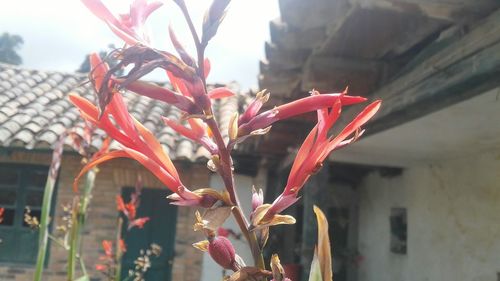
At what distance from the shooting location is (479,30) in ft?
5.55

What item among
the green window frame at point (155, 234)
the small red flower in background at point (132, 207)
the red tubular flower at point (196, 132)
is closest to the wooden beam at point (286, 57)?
the small red flower in background at point (132, 207)

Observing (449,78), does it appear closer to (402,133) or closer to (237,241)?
(402,133)

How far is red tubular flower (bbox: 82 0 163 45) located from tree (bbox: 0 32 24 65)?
1013 inches

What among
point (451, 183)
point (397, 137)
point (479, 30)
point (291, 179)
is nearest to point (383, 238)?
point (451, 183)

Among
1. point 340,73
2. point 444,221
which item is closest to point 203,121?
point 340,73

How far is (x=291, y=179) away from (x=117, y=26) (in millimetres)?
253

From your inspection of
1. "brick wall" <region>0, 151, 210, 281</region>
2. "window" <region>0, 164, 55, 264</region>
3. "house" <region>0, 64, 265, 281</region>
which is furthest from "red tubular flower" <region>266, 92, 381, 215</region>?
"window" <region>0, 164, 55, 264</region>

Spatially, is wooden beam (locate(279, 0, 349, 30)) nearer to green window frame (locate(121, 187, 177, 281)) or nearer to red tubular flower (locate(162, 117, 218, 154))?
red tubular flower (locate(162, 117, 218, 154))

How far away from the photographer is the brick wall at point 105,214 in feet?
18.6

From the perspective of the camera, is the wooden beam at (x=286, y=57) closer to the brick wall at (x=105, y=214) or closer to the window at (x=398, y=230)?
the window at (x=398, y=230)

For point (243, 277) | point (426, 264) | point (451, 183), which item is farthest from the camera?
point (426, 264)

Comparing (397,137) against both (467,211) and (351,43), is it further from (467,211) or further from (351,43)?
(351,43)

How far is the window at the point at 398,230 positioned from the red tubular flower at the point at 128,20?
4782 mm

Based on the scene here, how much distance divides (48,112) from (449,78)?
502cm
